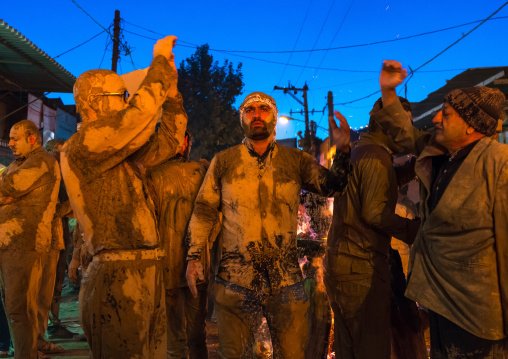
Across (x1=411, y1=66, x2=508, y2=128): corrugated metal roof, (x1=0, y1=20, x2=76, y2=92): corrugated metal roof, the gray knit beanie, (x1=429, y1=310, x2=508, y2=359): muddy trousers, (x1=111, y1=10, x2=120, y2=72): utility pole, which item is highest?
(x1=111, y1=10, x2=120, y2=72): utility pole

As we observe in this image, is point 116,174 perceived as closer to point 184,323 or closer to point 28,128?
point 184,323

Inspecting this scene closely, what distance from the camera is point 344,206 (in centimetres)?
349

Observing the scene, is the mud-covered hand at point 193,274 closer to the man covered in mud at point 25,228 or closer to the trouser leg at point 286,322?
the trouser leg at point 286,322

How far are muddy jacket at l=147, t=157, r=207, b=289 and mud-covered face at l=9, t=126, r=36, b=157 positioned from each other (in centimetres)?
153

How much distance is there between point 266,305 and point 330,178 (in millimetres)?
986

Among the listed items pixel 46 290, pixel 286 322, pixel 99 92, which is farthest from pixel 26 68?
pixel 286 322

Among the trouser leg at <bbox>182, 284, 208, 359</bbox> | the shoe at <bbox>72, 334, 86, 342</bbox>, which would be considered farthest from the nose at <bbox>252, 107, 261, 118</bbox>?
the shoe at <bbox>72, 334, 86, 342</bbox>

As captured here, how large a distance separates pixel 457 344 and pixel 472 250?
539 millimetres

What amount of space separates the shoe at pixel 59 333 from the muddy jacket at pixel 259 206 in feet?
13.6

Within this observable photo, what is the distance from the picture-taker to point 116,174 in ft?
8.59

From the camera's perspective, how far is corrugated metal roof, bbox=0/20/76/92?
8844 millimetres

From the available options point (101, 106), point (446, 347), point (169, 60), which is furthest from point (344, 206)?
point (101, 106)

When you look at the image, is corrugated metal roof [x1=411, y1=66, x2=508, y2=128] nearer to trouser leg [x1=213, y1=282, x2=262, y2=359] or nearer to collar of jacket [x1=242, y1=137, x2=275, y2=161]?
collar of jacket [x1=242, y1=137, x2=275, y2=161]

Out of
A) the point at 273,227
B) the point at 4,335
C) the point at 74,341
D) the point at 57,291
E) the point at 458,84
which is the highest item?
the point at 458,84
